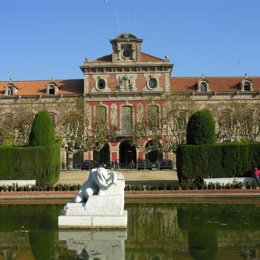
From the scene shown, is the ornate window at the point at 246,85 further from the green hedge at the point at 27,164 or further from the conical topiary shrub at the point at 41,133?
the green hedge at the point at 27,164

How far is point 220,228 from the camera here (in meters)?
13.2

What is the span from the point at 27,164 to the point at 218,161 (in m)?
11.3

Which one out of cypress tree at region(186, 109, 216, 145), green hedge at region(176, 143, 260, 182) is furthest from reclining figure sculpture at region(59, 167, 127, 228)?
cypress tree at region(186, 109, 216, 145)

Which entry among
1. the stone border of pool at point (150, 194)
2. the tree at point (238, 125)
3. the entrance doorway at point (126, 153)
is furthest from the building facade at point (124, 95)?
the stone border of pool at point (150, 194)

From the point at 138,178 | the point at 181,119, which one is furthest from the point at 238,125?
the point at 138,178

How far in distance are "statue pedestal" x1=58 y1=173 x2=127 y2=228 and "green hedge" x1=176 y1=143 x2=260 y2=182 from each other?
43.3 feet

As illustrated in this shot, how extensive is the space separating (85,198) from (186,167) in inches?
529

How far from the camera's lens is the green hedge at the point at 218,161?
2556 cm

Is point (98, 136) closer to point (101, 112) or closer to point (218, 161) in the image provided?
point (101, 112)

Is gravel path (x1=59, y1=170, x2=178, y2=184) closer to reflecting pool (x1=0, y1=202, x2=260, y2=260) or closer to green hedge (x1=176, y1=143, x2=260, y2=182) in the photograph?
green hedge (x1=176, y1=143, x2=260, y2=182)

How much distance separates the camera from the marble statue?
1290cm

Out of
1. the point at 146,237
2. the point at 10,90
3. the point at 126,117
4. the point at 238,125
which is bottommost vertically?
the point at 146,237

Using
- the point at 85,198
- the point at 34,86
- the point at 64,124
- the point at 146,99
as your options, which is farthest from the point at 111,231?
the point at 34,86

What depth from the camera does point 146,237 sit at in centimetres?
1195
